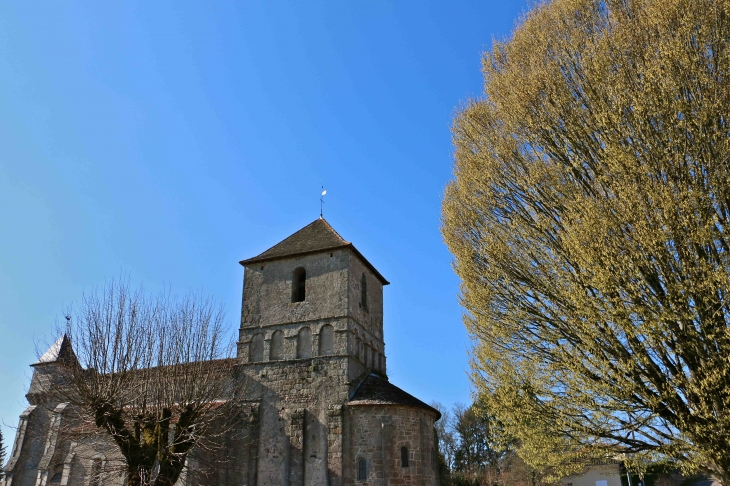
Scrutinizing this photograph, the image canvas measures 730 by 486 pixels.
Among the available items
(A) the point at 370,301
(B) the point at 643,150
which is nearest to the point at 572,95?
(B) the point at 643,150

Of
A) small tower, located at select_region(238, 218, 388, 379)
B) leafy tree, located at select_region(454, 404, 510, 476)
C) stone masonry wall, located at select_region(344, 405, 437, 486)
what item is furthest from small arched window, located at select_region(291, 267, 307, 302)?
leafy tree, located at select_region(454, 404, 510, 476)

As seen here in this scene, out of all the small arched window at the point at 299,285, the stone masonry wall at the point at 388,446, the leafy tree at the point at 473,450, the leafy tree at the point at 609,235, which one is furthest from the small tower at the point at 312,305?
the leafy tree at the point at 473,450

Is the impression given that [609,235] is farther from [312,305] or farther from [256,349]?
[256,349]

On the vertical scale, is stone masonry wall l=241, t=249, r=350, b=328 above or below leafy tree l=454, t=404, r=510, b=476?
above

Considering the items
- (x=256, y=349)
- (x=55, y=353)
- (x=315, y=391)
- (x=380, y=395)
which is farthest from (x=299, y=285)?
(x=55, y=353)

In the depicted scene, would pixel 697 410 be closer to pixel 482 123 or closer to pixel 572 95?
pixel 572 95

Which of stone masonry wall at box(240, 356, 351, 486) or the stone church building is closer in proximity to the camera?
the stone church building

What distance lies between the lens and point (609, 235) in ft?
28.6

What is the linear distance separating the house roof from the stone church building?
0.06 metres

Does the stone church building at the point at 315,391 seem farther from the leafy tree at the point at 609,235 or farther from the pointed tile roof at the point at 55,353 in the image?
the leafy tree at the point at 609,235

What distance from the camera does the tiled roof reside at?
1798cm

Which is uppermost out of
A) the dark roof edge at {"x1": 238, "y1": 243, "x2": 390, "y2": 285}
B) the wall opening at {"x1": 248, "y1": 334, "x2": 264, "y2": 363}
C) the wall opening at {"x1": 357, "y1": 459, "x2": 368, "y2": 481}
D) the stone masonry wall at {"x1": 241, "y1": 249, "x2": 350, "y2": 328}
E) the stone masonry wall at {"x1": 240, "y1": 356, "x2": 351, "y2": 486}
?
the dark roof edge at {"x1": 238, "y1": 243, "x2": 390, "y2": 285}

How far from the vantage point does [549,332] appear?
958 centimetres

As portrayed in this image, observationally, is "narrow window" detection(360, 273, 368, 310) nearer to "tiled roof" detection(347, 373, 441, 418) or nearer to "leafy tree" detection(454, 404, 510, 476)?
"tiled roof" detection(347, 373, 441, 418)
